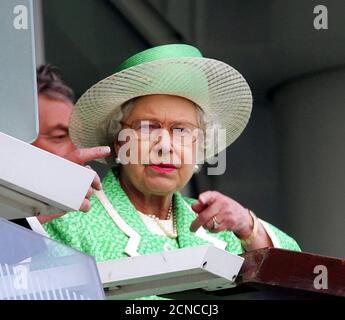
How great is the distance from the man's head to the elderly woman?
328 millimetres

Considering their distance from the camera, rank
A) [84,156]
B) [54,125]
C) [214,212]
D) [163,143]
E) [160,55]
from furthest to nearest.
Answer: [54,125]
[160,55]
[163,143]
[214,212]
[84,156]

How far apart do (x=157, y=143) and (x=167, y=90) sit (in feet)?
0.45

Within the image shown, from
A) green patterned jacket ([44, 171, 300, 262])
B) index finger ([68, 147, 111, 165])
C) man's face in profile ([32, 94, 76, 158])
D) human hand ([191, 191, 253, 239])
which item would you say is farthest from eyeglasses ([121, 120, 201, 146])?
index finger ([68, 147, 111, 165])

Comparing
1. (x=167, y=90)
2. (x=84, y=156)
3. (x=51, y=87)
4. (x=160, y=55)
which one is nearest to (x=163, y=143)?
(x=167, y=90)

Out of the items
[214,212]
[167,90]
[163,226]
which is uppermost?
[167,90]

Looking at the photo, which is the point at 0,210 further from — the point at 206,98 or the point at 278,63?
the point at 278,63

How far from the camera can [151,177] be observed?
344 centimetres

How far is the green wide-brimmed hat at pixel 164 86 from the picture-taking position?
351cm

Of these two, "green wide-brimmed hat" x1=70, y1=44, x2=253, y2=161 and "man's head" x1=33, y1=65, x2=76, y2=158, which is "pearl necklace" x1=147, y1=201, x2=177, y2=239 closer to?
"green wide-brimmed hat" x1=70, y1=44, x2=253, y2=161

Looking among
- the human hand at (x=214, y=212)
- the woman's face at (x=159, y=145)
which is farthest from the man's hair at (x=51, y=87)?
the human hand at (x=214, y=212)

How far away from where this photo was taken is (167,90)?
3.51 meters

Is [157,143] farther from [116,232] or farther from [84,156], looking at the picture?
[84,156]

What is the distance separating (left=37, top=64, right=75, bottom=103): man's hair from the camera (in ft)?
13.4

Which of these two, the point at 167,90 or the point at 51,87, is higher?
the point at 167,90
